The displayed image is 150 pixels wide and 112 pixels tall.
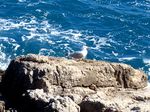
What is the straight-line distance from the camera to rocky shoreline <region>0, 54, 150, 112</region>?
12859 mm

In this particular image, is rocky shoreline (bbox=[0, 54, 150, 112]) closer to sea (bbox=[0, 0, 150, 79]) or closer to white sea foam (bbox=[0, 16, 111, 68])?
sea (bbox=[0, 0, 150, 79])

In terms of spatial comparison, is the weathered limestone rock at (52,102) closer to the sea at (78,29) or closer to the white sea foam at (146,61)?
the sea at (78,29)

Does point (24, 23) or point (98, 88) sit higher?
point (98, 88)

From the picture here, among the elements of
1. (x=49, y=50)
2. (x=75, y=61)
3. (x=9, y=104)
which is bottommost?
(x=49, y=50)

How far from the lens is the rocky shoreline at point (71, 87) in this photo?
42.2 ft

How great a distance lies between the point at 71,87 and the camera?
14.4 meters

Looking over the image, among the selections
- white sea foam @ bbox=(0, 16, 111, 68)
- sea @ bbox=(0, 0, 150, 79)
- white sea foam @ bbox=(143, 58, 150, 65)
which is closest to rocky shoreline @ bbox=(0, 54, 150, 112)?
sea @ bbox=(0, 0, 150, 79)

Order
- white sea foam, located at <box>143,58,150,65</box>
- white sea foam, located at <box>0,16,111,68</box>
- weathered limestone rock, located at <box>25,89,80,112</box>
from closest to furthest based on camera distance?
weathered limestone rock, located at <box>25,89,80,112</box>, white sea foam, located at <box>143,58,150,65</box>, white sea foam, located at <box>0,16,111,68</box>

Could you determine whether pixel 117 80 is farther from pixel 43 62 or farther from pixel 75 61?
pixel 43 62

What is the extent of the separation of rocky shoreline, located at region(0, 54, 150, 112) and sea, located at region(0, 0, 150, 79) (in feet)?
29.6

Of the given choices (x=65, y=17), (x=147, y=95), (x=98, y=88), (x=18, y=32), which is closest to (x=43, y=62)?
(x=98, y=88)

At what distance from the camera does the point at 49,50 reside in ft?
88.3

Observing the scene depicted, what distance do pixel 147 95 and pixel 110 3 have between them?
2248 cm

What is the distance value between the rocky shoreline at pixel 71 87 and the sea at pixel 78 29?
9030 mm
